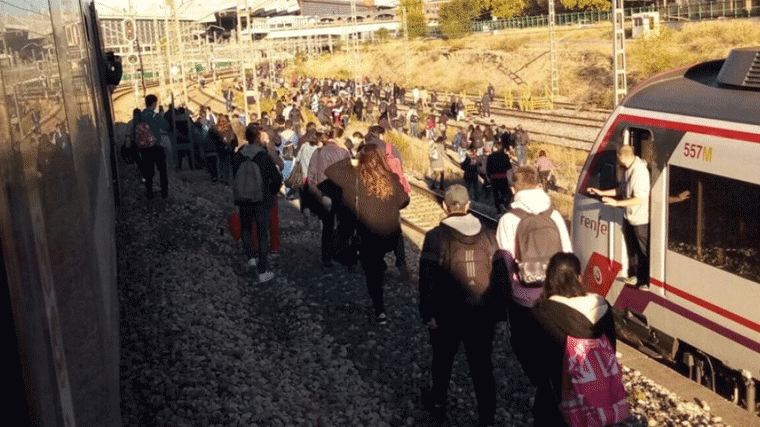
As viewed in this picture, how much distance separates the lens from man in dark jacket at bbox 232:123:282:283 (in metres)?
10.7

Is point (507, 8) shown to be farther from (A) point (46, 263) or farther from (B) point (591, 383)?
(A) point (46, 263)

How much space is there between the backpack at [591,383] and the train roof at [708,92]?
2991 mm

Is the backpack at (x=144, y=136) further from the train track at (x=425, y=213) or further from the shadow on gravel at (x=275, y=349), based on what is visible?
the train track at (x=425, y=213)

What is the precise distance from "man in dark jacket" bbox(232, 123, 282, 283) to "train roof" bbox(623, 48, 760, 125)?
4.03 meters

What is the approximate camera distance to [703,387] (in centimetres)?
761

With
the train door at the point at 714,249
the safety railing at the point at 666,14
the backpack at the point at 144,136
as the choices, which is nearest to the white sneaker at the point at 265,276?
the train door at the point at 714,249

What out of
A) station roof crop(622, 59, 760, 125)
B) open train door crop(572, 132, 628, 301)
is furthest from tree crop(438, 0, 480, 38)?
station roof crop(622, 59, 760, 125)

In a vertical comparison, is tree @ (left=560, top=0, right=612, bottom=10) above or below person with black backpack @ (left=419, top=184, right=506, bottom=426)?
above

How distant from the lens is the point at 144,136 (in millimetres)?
15836

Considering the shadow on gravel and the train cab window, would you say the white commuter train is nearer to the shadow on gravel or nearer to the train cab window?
the train cab window

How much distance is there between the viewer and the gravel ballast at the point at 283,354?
23.4 ft

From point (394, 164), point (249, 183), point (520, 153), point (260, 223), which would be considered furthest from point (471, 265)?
point (520, 153)

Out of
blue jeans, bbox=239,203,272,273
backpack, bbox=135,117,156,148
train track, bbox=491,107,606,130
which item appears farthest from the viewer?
train track, bbox=491,107,606,130

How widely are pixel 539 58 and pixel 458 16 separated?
29568 millimetres
